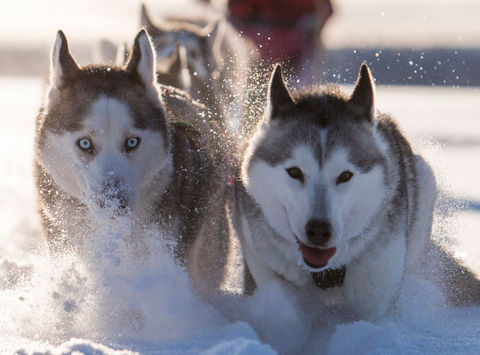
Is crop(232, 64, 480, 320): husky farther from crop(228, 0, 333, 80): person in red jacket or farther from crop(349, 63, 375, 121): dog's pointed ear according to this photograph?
crop(228, 0, 333, 80): person in red jacket

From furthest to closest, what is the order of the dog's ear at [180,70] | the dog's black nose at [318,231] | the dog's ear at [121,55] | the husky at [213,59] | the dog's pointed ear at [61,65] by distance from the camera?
1. the husky at [213,59]
2. the dog's ear at [180,70]
3. the dog's ear at [121,55]
4. the dog's pointed ear at [61,65]
5. the dog's black nose at [318,231]

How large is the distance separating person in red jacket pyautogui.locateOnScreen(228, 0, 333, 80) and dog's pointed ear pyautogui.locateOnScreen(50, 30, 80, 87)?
360 cm

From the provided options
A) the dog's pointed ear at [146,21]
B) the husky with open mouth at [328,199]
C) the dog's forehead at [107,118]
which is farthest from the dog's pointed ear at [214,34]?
the husky with open mouth at [328,199]

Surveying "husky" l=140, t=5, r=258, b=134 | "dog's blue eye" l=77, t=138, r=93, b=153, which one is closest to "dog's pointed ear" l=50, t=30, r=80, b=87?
"dog's blue eye" l=77, t=138, r=93, b=153

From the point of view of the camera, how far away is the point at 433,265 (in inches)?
141

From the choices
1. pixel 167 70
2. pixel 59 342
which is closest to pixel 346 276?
pixel 59 342

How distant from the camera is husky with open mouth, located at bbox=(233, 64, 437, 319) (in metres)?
2.66

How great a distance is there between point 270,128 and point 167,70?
Result: 9.58 ft

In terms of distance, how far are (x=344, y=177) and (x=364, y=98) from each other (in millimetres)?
429

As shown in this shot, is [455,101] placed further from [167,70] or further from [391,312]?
[391,312]

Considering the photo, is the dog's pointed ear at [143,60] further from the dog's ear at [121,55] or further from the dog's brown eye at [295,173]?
the dog's ear at [121,55]

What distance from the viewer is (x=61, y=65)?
3.25 meters

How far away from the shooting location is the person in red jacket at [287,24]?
264 inches

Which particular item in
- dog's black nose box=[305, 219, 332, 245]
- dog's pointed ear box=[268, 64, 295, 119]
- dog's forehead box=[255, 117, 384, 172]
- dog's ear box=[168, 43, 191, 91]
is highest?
dog's pointed ear box=[268, 64, 295, 119]
